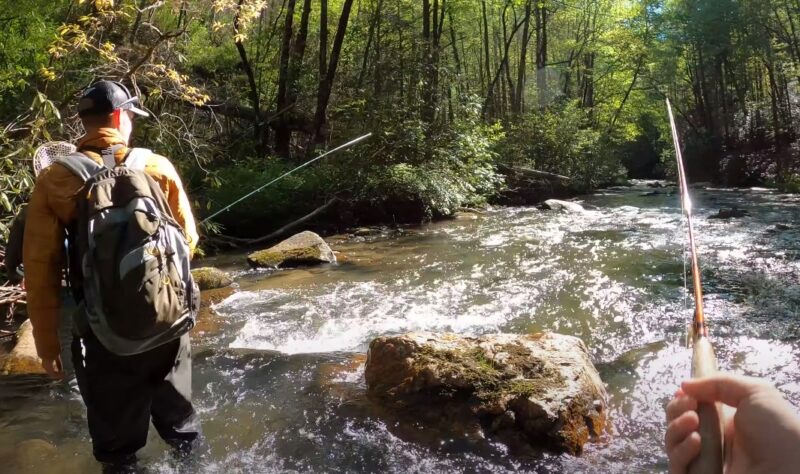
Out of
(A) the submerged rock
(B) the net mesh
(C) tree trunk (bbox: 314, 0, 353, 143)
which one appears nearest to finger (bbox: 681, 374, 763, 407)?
(B) the net mesh

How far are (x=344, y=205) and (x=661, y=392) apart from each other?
34.3 ft

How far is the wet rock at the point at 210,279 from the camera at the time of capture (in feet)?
26.7

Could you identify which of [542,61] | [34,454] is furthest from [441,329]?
[542,61]

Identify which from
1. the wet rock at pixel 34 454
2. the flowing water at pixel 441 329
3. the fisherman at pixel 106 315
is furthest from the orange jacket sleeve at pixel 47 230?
the wet rock at pixel 34 454

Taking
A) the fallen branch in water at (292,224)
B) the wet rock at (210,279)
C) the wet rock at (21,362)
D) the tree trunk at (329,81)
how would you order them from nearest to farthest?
the wet rock at (21,362)
the wet rock at (210,279)
the fallen branch in water at (292,224)
the tree trunk at (329,81)

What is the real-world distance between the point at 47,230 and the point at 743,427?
2.64m

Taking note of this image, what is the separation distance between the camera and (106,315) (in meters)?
2.36

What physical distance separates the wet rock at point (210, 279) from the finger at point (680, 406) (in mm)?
7743

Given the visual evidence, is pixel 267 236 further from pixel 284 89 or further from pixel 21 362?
pixel 21 362

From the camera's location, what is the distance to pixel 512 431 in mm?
3760

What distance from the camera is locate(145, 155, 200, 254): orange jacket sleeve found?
2750 millimetres

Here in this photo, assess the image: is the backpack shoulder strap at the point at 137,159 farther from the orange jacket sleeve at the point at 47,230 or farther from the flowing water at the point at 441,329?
the flowing water at the point at 441,329

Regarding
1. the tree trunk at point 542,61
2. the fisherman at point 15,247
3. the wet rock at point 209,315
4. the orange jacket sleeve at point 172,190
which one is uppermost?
the tree trunk at point 542,61

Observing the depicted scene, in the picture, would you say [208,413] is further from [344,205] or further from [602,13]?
[602,13]
